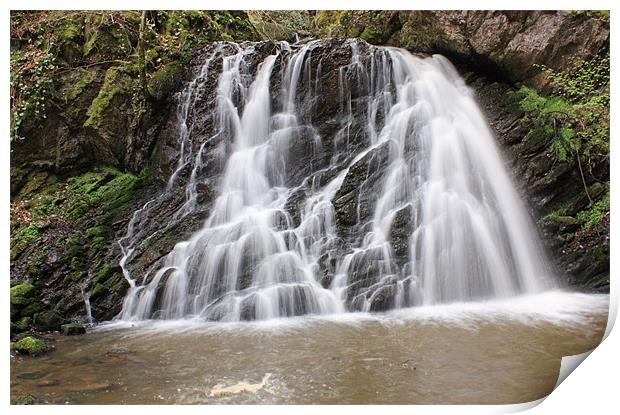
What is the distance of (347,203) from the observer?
18.8 feet

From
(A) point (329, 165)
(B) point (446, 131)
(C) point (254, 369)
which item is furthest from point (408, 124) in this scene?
(C) point (254, 369)

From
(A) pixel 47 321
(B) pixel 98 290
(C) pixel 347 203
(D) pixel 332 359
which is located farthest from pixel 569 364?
(A) pixel 47 321

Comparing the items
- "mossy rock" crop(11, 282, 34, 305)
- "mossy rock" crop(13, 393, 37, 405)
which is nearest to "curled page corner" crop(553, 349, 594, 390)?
"mossy rock" crop(13, 393, 37, 405)

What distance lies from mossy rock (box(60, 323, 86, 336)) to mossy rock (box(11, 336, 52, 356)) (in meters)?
0.41

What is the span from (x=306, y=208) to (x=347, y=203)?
49 centimetres

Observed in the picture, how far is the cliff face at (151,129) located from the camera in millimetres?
5285

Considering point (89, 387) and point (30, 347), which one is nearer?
point (89, 387)

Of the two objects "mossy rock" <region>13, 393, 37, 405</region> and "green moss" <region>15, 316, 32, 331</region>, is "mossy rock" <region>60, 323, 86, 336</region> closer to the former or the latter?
"green moss" <region>15, 316, 32, 331</region>

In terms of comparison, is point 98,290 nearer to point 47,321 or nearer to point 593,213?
point 47,321

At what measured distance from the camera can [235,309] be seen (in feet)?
16.0

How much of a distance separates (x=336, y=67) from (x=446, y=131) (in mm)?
1725

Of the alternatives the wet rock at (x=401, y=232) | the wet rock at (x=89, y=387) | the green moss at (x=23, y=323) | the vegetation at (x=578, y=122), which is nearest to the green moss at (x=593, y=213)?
the vegetation at (x=578, y=122)

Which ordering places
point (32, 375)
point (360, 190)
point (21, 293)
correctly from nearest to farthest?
point (32, 375) < point (21, 293) < point (360, 190)

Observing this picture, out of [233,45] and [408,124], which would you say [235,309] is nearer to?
[408,124]
